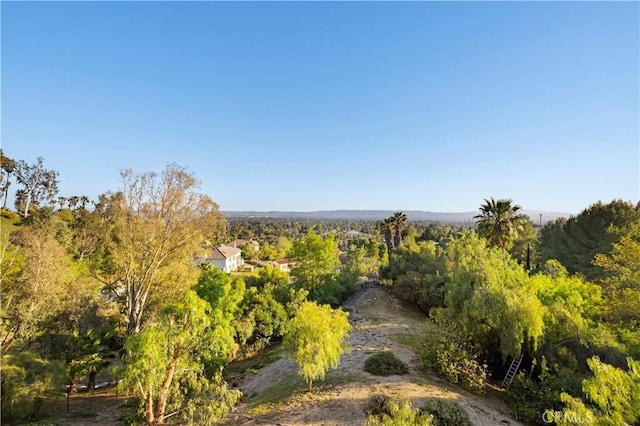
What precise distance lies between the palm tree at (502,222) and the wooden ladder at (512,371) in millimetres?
10520

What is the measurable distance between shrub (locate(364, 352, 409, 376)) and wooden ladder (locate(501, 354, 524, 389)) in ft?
13.6

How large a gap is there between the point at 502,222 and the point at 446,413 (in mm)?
16221

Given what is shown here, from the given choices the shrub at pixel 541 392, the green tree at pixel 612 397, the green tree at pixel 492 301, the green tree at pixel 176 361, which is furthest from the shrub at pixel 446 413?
the green tree at pixel 176 361

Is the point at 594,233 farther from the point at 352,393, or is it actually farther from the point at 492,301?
the point at 352,393

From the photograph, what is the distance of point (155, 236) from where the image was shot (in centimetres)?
1825

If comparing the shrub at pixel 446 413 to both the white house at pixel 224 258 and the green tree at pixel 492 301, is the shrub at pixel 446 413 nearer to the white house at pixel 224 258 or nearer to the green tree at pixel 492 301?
the green tree at pixel 492 301

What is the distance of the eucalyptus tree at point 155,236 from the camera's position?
17844 mm

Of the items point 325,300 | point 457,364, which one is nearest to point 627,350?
point 457,364

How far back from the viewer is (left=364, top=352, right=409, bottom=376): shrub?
1312 cm

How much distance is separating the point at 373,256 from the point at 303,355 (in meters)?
50.4

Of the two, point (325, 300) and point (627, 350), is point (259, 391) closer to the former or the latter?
point (325, 300)

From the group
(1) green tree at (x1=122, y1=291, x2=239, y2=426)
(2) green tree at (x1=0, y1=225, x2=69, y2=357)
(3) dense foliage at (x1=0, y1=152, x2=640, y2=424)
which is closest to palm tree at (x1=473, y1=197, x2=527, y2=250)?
(3) dense foliage at (x1=0, y1=152, x2=640, y2=424)

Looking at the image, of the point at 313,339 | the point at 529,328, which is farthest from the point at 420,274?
the point at 313,339

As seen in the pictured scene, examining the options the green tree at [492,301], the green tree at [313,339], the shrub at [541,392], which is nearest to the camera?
the shrub at [541,392]
